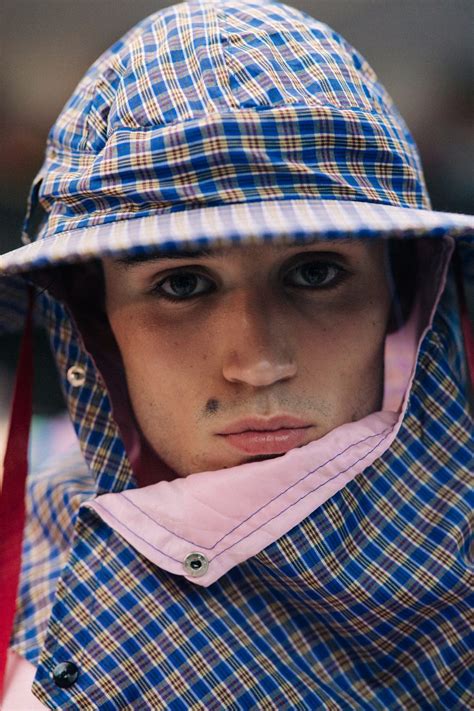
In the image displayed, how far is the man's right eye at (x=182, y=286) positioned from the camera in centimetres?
104

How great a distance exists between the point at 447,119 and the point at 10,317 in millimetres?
1580

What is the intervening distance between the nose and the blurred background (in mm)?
1348

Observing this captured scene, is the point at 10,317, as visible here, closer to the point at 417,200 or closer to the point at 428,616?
the point at 417,200

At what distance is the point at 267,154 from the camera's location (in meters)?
0.90

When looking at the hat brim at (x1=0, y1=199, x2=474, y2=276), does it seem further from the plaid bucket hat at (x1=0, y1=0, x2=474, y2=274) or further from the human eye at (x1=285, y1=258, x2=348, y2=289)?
the human eye at (x1=285, y1=258, x2=348, y2=289)

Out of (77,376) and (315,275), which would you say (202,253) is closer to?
(315,275)

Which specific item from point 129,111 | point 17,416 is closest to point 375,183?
point 129,111

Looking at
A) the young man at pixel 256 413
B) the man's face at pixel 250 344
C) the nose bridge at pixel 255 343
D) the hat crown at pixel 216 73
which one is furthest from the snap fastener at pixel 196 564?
the hat crown at pixel 216 73

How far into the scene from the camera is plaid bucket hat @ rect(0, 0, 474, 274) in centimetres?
86

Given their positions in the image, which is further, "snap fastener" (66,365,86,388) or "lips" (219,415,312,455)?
"snap fastener" (66,365,86,388)

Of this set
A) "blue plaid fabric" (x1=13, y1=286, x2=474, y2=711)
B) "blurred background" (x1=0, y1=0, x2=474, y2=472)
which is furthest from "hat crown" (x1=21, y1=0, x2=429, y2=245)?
"blurred background" (x1=0, y1=0, x2=474, y2=472)

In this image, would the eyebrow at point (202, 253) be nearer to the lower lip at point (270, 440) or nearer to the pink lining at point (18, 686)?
the lower lip at point (270, 440)

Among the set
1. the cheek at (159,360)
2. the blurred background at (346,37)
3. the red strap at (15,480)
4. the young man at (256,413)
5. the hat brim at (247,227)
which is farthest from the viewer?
the blurred background at (346,37)

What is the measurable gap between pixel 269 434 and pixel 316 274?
0.70 ft
